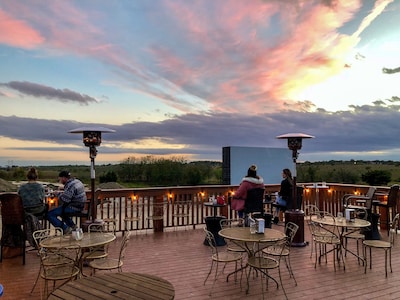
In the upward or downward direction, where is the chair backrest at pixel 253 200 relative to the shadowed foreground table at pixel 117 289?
upward

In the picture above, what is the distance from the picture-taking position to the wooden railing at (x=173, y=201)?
7.14m

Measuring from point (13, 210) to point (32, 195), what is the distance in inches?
16.0

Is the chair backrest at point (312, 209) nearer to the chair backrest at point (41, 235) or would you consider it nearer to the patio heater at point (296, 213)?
the patio heater at point (296, 213)

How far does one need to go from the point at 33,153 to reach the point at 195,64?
7533 mm

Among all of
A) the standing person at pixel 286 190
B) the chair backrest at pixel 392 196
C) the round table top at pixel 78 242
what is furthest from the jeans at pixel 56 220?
the chair backrest at pixel 392 196

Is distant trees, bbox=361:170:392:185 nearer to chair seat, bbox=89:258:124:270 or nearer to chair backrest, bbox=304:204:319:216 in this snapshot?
chair backrest, bbox=304:204:319:216

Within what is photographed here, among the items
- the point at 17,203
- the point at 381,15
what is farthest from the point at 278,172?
the point at 17,203

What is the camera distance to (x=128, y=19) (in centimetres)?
838

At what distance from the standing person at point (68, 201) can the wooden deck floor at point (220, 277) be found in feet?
2.31

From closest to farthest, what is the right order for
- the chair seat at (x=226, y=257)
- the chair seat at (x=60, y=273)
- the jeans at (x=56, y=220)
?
the chair seat at (x=60, y=273) → the chair seat at (x=226, y=257) → the jeans at (x=56, y=220)

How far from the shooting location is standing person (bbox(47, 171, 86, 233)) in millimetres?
5539

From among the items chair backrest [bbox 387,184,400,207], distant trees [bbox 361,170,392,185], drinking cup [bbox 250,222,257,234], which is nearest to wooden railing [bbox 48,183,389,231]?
chair backrest [bbox 387,184,400,207]

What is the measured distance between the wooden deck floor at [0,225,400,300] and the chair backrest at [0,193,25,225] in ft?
2.20

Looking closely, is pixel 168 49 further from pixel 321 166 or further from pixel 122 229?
pixel 321 166
